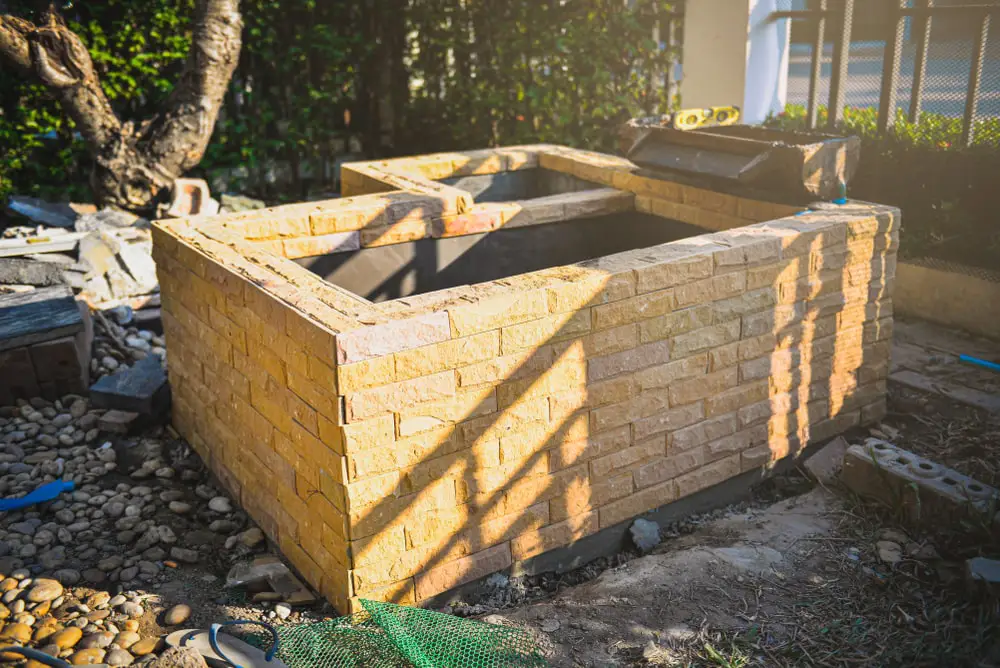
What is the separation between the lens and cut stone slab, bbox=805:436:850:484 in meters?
4.71

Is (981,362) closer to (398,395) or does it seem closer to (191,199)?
(398,395)

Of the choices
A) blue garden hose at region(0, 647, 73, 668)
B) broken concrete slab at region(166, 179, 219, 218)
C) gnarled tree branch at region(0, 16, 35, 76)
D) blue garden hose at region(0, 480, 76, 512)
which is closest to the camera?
blue garden hose at region(0, 647, 73, 668)

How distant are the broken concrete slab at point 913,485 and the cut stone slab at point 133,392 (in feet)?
12.0

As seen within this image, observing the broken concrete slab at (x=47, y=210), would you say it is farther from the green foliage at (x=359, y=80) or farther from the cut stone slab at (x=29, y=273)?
the cut stone slab at (x=29, y=273)

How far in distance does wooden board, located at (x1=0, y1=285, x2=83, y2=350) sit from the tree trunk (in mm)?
2186

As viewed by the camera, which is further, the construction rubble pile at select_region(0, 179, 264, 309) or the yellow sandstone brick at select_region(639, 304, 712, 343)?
the construction rubble pile at select_region(0, 179, 264, 309)

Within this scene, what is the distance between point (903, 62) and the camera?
22.3ft

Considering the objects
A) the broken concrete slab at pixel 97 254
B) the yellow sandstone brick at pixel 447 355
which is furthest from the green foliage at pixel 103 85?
the yellow sandstone brick at pixel 447 355

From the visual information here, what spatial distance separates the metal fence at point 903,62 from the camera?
627 cm

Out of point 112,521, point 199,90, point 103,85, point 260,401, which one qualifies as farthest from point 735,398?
point 103,85

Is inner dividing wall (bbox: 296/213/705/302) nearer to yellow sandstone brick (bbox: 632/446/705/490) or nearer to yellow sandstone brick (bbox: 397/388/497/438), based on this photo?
yellow sandstone brick (bbox: 632/446/705/490)

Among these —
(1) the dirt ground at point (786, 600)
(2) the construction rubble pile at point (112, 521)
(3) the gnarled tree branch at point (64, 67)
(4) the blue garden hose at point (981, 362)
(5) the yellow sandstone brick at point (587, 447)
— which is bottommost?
(1) the dirt ground at point (786, 600)

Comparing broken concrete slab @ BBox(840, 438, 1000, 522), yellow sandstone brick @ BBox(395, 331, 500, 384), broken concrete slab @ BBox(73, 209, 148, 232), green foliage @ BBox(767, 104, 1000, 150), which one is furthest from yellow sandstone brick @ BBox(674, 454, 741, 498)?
broken concrete slab @ BBox(73, 209, 148, 232)

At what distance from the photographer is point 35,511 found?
4.32 m
